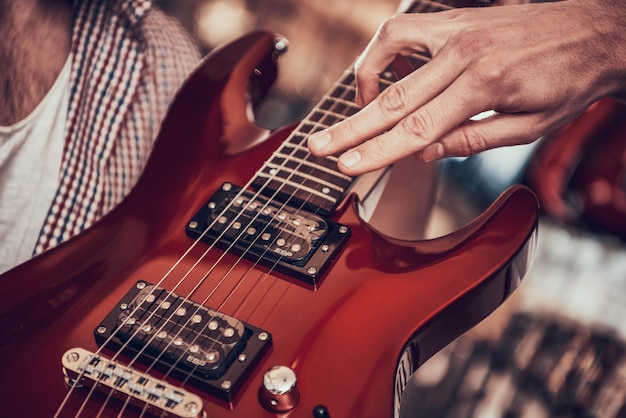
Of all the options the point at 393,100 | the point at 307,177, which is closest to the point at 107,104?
the point at 307,177

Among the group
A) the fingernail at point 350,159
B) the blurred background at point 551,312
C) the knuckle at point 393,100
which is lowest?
the blurred background at point 551,312

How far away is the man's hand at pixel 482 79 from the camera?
26.3 inches

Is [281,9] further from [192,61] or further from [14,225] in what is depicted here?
[14,225]

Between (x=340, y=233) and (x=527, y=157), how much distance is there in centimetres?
100

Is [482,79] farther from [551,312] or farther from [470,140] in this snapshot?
[551,312]

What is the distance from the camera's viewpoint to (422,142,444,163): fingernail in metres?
0.74

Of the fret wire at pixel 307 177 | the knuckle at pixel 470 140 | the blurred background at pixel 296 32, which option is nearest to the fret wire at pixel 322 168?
the fret wire at pixel 307 177

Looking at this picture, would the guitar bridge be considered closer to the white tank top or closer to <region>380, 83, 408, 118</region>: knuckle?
<region>380, 83, 408, 118</region>: knuckle

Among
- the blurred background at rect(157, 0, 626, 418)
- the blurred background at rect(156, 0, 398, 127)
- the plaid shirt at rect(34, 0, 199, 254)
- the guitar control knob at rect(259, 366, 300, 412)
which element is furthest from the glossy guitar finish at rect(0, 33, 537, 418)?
the blurred background at rect(156, 0, 398, 127)

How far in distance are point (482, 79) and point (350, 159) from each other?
6.6 inches

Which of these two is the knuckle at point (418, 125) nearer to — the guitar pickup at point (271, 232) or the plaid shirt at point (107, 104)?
the guitar pickup at point (271, 232)

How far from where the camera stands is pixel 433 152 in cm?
74

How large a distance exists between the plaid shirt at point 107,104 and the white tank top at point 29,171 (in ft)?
0.05

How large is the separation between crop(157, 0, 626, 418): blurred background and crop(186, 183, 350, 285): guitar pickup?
32.0 inches
